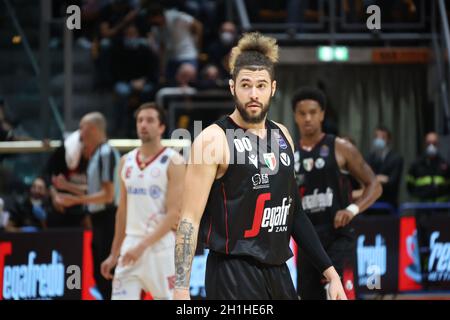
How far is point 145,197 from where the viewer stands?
30.2ft

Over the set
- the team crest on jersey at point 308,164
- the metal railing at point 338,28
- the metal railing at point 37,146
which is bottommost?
the team crest on jersey at point 308,164

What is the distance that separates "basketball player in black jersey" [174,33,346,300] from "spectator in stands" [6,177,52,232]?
6.31m

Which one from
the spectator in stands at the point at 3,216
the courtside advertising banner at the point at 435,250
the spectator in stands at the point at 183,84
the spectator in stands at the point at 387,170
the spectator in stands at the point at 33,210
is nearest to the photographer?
the spectator in stands at the point at 3,216

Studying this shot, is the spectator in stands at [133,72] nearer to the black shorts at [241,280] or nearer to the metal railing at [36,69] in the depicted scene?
the metal railing at [36,69]

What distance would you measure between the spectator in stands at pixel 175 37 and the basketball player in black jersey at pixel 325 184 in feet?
21.3

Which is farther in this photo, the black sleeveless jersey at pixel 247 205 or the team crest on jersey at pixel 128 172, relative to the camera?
the team crest on jersey at pixel 128 172

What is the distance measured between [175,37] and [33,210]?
173 inches

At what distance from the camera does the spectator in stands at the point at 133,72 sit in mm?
14969

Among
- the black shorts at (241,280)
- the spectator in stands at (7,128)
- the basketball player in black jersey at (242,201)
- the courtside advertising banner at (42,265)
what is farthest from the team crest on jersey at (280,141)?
the spectator in stands at (7,128)

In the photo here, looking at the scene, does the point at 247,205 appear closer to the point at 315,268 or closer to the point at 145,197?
the point at 315,268

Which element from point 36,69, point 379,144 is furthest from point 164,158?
point 379,144

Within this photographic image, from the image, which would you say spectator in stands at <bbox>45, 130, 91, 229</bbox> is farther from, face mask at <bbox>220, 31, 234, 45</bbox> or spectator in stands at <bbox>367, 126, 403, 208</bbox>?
face mask at <bbox>220, 31, 234, 45</bbox>

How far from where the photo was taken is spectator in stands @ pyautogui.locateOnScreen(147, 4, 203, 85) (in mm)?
15266

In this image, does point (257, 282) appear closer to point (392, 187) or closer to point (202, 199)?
point (202, 199)
